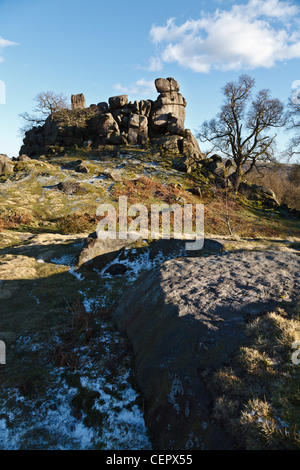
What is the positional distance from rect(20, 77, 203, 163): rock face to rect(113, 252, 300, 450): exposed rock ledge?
34569 mm

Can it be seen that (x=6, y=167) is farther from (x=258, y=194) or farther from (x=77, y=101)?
(x=258, y=194)

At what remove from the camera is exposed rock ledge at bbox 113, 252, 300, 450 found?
3281 mm

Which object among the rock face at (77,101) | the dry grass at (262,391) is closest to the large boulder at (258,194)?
the dry grass at (262,391)

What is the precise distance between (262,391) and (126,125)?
45.0 m

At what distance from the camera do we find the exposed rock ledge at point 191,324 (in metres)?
3.28

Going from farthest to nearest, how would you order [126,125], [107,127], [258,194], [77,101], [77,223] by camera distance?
1. [77,101]
2. [126,125]
3. [107,127]
4. [258,194]
5. [77,223]

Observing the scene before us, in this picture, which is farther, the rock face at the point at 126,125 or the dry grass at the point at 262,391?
the rock face at the point at 126,125

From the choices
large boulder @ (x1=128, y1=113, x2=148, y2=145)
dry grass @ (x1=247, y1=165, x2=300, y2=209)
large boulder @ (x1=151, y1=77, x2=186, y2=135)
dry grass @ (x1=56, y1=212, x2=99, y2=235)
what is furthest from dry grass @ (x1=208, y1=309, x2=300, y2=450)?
large boulder @ (x1=151, y1=77, x2=186, y2=135)

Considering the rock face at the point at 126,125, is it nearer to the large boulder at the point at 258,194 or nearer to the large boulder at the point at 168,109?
the large boulder at the point at 168,109

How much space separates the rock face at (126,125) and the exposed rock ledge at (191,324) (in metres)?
34.6

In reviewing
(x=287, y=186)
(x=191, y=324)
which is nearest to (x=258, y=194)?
(x=287, y=186)

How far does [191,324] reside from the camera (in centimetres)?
449

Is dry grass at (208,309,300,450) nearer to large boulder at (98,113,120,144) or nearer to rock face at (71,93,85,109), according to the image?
large boulder at (98,113,120,144)

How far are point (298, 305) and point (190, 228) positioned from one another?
56.1 ft
